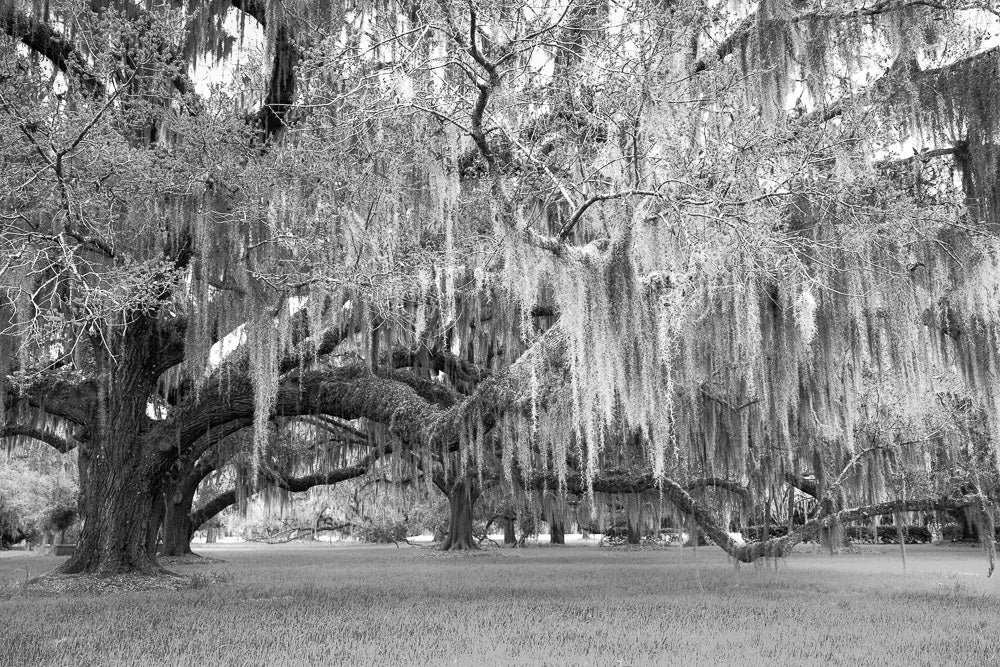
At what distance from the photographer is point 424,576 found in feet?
39.7

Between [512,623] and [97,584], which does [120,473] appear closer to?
[97,584]

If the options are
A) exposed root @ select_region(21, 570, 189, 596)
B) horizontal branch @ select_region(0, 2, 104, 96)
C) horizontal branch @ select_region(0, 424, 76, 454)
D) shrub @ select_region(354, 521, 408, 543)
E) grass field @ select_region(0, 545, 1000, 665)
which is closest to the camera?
grass field @ select_region(0, 545, 1000, 665)

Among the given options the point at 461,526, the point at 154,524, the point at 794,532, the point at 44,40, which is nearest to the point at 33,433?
the point at 154,524

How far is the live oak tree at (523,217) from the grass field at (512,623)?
48.2 inches

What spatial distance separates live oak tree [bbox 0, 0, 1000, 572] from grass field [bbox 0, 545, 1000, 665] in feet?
4.02

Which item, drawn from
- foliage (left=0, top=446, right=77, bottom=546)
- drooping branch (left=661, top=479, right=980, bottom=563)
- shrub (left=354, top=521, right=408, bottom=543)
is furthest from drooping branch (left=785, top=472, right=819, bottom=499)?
foliage (left=0, top=446, right=77, bottom=546)

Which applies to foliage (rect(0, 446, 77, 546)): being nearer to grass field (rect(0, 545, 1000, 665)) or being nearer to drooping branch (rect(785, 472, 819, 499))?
grass field (rect(0, 545, 1000, 665))

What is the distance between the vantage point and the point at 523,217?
538 centimetres

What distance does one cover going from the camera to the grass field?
5.19 meters

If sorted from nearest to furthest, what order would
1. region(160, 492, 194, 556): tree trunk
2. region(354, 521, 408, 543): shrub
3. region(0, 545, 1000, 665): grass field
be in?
region(0, 545, 1000, 665): grass field
region(160, 492, 194, 556): tree trunk
region(354, 521, 408, 543): shrub

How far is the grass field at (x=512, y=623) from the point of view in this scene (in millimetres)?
5191

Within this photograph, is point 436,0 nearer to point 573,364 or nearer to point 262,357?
point 573,364

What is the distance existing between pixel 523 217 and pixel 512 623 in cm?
352

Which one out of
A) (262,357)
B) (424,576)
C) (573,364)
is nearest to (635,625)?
(573,364)
